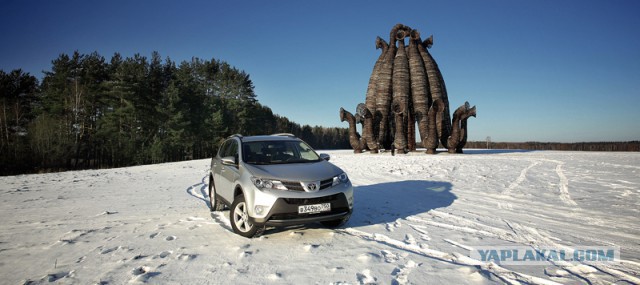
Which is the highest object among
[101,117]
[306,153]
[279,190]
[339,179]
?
[101,117]

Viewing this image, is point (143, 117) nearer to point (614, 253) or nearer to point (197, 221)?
point (197, 221)

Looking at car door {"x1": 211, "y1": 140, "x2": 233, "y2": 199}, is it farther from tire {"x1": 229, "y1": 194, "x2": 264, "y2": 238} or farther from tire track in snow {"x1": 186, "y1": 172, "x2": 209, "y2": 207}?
tire track in snow {"x1": 186, "y1": 172, "x2": 209, "y2": 207}

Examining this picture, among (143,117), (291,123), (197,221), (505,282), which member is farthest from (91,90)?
(291,123)

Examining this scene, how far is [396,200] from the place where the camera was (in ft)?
28.0

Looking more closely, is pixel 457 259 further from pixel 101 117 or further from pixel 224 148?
pixel 101 117

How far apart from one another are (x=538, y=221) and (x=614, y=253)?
184 cm

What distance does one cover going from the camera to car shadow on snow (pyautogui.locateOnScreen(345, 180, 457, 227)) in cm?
670

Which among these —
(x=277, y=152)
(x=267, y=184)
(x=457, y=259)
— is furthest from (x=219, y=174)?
(x=457, y=259)

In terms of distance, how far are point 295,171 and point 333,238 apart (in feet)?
4.15

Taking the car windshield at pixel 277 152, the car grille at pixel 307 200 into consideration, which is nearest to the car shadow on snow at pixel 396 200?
the car grille at pixel 307 200

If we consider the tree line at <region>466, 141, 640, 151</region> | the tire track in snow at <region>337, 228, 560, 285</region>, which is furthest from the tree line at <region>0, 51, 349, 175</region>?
the tree line at <region>466, 141, 640, 151</region>

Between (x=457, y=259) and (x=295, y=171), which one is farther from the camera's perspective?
(x=295, y=171)

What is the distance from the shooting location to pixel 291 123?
294 feet

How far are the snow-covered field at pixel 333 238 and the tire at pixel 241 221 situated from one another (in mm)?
147
